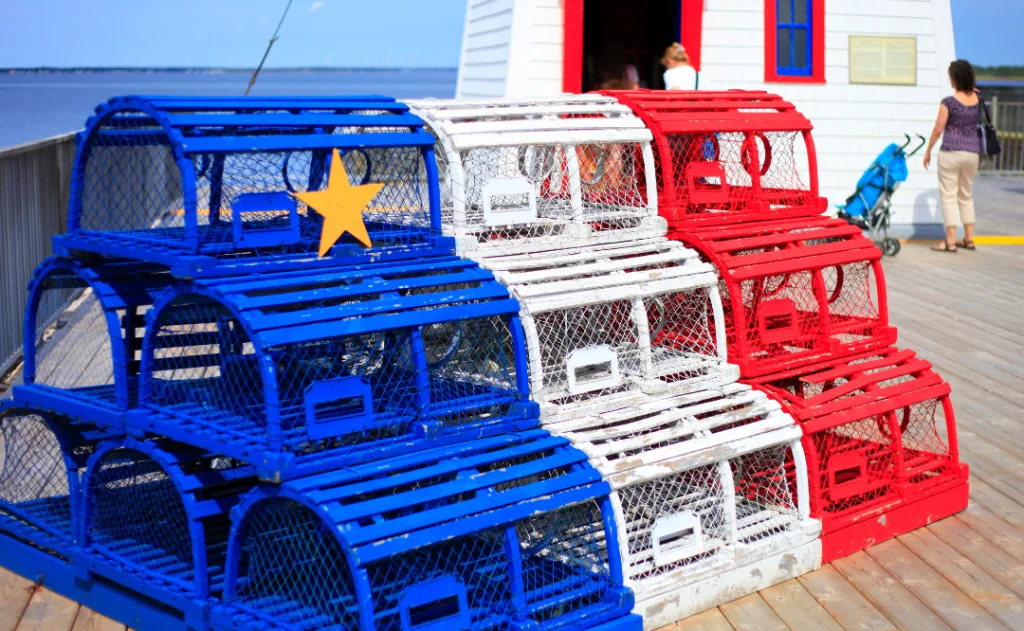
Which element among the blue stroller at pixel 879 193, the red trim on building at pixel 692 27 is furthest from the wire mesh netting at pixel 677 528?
the red trim on building at pixel 692 27

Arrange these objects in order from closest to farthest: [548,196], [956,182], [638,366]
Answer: [638,366]
[548,196]
[956,182]

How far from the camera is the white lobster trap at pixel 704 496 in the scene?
4.46 m

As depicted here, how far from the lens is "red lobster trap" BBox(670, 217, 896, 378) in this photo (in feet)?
17.5

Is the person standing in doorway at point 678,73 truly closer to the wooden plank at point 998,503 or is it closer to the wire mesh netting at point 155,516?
the wooden plank at point 998,503

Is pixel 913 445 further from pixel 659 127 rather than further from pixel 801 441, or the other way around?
pixel 659 127

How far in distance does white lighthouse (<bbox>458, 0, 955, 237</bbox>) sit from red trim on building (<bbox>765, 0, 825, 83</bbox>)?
0.03 feet

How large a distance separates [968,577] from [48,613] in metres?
3.72

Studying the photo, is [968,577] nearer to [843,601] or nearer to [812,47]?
[843,601]

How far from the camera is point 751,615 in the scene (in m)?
4.59

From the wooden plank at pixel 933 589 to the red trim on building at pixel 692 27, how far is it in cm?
733

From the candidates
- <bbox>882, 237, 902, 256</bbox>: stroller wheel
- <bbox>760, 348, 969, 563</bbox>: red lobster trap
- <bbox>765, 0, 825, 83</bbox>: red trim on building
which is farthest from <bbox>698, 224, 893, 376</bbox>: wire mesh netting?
<bbox>765, 0, 825, 83</bbox>: red trim on building

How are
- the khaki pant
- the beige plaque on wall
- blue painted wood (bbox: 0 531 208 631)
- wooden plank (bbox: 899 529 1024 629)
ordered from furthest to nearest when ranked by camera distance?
the beige plaque on wall, the khaki pant, wooden plank (bbox: 899 529 1024 629), blue painted wood (bbox: 0 531 208 631)

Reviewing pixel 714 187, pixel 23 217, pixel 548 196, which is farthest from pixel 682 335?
pixel 23 217

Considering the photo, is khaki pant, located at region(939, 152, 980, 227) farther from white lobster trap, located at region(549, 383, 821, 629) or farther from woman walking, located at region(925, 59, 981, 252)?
white lobster trap, located at region(549, 383, 821, 629)
